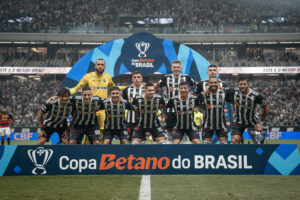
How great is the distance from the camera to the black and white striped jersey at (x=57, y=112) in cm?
688

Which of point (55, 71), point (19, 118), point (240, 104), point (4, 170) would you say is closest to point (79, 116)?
point (4, 170)

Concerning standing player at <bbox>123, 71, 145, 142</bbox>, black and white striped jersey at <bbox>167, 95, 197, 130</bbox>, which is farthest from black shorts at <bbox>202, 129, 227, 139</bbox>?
standing player at <bbox>123, 71, 145, 142</bbox>

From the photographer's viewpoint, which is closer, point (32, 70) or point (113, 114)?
point (113, 114)

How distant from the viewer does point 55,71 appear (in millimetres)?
30500

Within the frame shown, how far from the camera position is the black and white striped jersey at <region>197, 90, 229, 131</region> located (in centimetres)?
704

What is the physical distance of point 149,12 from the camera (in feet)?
113

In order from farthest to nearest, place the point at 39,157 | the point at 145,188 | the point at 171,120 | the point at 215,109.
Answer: the point at 171,120, the point at 215,109, the point at 39,157, the point at 145,188

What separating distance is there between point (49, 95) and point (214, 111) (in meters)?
24.8

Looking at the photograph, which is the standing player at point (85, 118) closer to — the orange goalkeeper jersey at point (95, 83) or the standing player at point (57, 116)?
the standing player at point (57, 116)

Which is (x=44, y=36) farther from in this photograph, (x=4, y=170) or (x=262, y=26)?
(x=4, y=170)

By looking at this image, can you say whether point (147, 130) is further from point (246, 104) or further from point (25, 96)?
point (25, 96)

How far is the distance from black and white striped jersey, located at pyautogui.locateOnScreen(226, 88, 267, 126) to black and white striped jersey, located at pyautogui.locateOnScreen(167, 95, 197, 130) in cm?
85

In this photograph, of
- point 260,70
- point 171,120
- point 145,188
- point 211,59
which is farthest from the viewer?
point 211,59

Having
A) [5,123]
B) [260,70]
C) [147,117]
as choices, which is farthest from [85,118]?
[260,70]
